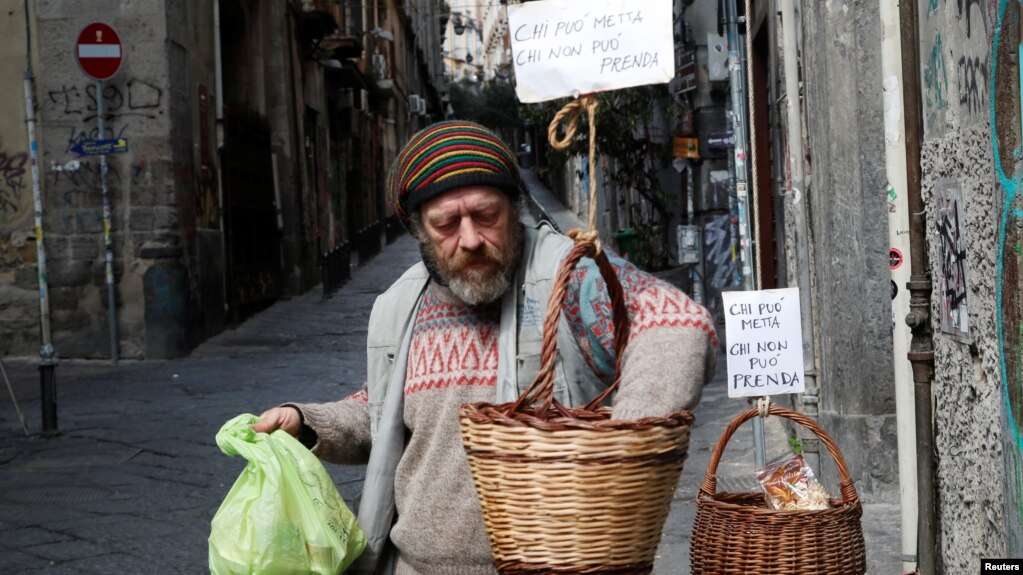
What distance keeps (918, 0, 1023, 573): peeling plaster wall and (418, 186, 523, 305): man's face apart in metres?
1.14

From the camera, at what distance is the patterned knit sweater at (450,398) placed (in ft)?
7.04

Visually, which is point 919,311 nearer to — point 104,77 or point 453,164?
point 453,164

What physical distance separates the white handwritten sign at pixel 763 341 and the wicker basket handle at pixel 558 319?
2.32 meters

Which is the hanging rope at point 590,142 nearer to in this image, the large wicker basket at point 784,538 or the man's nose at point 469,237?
the man's nose at point 469,237

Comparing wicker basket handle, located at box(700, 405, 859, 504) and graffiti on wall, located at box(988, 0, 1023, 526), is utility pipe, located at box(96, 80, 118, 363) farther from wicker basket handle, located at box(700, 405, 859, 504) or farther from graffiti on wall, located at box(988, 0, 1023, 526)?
graffiti on wall, located at box(988, 0, 1023, 526)

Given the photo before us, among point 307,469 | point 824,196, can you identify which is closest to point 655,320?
Answer: point 307,469

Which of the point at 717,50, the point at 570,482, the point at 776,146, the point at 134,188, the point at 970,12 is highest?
the point at 717,50

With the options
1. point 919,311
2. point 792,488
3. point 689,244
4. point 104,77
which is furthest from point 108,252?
point 792,488

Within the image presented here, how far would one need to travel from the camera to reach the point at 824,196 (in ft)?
20.2

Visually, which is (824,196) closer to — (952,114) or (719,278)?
(952,114)

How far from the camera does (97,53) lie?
10.3 m

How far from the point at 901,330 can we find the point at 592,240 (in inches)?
120

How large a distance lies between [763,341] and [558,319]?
2540 millimetres

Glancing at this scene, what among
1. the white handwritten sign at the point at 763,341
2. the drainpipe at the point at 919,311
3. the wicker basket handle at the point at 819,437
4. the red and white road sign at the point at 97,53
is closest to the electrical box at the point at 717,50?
the red and white road sign at the point at 97,53
